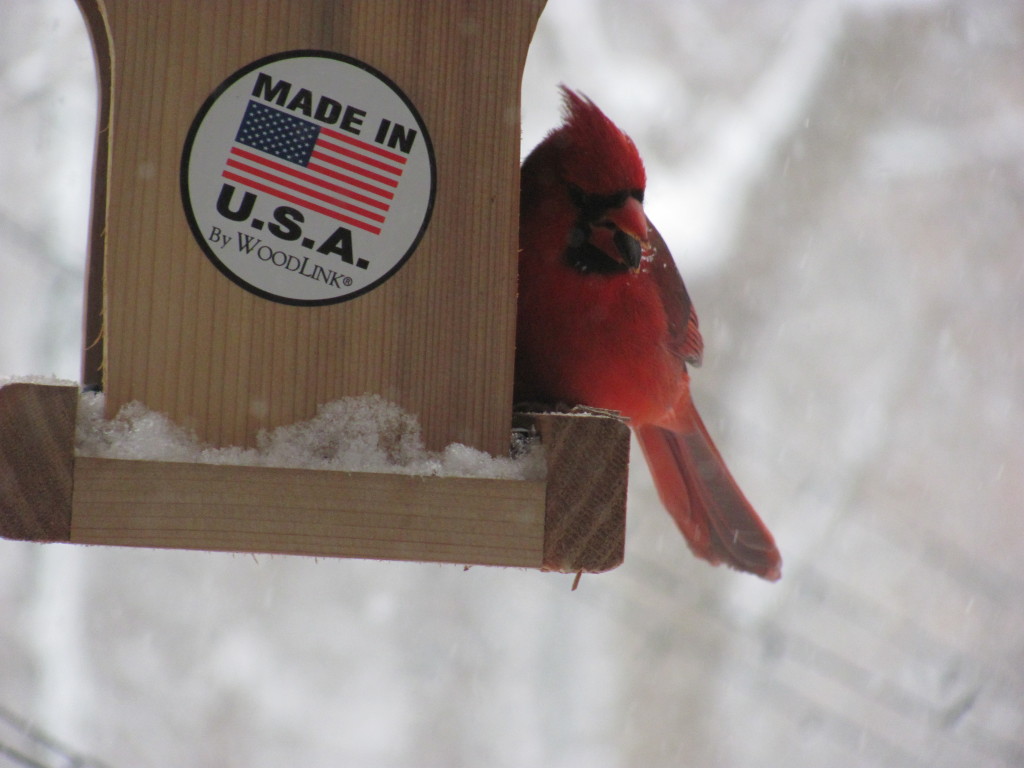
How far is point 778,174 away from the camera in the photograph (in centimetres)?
326

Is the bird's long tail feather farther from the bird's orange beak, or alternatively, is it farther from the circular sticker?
the circular sticker

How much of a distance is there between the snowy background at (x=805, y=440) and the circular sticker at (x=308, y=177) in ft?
5.67

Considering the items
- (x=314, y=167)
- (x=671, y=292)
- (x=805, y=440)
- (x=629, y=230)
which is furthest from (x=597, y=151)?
(x=805, y=440)

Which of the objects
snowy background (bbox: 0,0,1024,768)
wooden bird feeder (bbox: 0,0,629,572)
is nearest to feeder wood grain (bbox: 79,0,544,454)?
wooden bird feeder (bbox: 0,0,629,572)

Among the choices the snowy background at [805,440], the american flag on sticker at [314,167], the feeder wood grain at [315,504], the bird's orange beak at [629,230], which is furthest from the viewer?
the snowy background at [805,440]

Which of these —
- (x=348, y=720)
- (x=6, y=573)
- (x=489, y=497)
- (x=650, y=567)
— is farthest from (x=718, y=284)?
(x=489, y=497)

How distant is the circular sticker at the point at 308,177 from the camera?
109 centimetres

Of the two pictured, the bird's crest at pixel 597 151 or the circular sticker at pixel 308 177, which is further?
the bird's crest at pixel 597 151

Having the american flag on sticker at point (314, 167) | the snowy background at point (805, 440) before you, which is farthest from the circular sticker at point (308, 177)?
the snowy background at point (805, 440)

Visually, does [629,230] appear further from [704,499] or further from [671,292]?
[704,499]

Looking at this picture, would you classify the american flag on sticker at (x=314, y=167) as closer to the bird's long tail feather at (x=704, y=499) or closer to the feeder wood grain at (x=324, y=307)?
the feeder wood grain at (x=324, y=307)

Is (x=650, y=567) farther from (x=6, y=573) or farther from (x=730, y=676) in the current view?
(x=6, y=573)

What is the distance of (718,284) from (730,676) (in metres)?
1.16

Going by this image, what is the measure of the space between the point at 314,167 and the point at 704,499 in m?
1.08
